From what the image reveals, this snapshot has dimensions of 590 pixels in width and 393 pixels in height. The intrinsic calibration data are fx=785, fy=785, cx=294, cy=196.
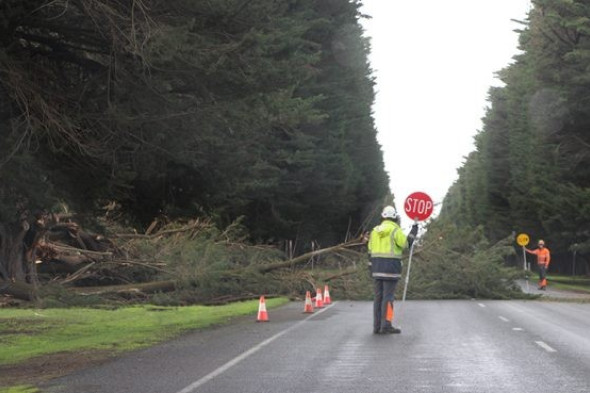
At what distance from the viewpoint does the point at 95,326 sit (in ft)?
55.3

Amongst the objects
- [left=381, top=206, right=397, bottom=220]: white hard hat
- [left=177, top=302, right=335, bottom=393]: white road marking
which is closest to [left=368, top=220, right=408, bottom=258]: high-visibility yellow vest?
[left=381, top=206, right=397, bottom=220]: white hard hat

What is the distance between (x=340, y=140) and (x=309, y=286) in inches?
611

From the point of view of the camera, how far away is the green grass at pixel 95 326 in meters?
12.7

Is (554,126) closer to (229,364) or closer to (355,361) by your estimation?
(355,361)

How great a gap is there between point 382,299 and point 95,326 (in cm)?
682

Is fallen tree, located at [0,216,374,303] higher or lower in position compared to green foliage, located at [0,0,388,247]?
lower

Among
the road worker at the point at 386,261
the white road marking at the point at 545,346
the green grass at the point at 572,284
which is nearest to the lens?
the white road marking at the point at 545,346

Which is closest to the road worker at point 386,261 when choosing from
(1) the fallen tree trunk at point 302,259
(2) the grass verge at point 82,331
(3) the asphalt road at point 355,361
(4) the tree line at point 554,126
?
(3) the asphalt road at point 355,361

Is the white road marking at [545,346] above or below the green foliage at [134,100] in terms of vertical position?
below

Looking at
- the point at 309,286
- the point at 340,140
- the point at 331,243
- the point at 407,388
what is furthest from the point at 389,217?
the point at 331,243

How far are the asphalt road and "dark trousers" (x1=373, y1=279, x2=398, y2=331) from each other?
34 centimetres

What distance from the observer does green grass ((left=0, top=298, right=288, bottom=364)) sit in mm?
12656

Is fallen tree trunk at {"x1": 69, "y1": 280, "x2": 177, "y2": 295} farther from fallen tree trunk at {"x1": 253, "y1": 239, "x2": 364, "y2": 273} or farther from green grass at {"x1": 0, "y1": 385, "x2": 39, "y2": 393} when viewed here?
green grass at {"x1": 0, "y1": 385, "x2": 39, "y2": 393}

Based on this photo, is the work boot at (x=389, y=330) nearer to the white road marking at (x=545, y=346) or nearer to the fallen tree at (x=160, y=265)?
the white road marking at (x=545, y=346)
